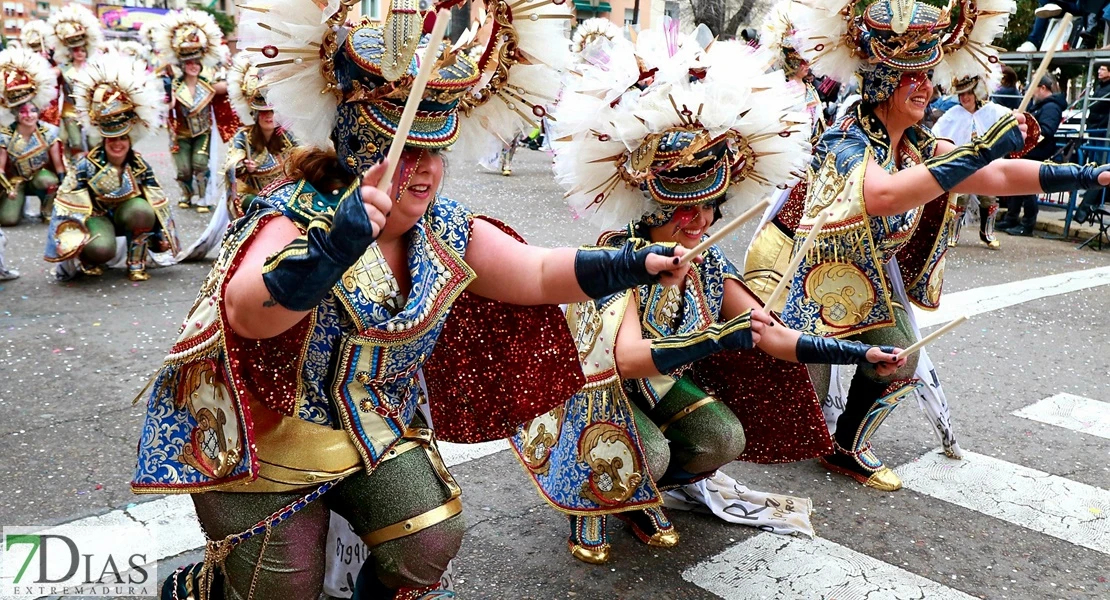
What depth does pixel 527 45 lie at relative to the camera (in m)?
2.44

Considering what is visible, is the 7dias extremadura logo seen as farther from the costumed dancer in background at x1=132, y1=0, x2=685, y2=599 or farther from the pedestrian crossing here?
the pedestrian crossing

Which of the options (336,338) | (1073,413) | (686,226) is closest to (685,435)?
(686,226)

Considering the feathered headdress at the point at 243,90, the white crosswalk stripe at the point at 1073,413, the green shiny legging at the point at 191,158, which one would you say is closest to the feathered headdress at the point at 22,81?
the green shiny legging at the point at 191,158

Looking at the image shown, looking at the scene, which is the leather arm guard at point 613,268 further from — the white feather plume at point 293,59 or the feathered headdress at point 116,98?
the feathered headdress at point 116,98

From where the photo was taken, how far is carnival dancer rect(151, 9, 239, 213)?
10719 mm

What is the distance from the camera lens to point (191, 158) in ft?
36.3

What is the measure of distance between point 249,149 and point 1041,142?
805 centimetres

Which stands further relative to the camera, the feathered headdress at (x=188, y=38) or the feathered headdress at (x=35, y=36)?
the feathered headdress at (x=35, y=36)

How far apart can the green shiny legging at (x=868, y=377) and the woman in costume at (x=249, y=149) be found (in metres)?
4.85

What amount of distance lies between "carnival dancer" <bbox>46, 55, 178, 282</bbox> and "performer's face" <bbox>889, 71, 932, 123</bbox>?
5488mm

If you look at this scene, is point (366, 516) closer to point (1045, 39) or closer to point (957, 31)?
point (957, 31)

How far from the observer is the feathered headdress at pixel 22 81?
9.79 m

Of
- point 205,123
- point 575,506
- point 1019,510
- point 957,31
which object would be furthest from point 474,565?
point 205,123

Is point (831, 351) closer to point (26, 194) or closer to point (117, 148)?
point (117, 148)
